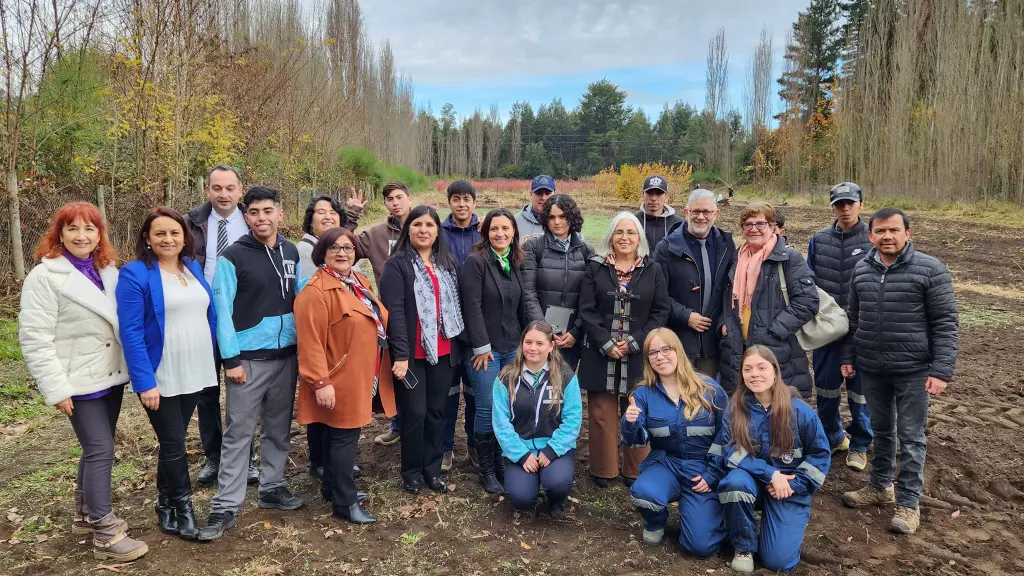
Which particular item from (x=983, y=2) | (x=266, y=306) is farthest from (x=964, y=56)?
(x=266, y=306)

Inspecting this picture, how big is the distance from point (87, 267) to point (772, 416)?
145 inches

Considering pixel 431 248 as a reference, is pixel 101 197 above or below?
above

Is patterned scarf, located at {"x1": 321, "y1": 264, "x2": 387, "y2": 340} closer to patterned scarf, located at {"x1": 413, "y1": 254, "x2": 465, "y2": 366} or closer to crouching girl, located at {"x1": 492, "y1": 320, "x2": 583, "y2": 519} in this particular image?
patterned scarf, located at {"x1": 413, "y1": 254, "x2": 465, "y2": 366}

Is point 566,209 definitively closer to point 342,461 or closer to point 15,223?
point 342,461

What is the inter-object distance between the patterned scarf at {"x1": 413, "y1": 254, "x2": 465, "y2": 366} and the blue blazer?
1396mm

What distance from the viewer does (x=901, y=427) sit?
3.75 meters

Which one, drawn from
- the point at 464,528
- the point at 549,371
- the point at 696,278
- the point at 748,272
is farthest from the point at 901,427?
the point at 464,528

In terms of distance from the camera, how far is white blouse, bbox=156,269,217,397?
3186 mm

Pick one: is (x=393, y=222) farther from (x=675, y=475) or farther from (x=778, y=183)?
(x=778, y=183)

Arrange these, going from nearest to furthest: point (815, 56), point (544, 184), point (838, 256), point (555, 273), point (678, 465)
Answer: point (678, 465) < point (555, 273) < point (838, 256) < point (544, 184) < point (815, 56)

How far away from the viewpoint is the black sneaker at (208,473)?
13.4 feet

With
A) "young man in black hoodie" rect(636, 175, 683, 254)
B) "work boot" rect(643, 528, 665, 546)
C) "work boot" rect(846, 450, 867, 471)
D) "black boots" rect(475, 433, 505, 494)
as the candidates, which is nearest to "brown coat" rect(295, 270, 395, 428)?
"black boots" rect(475, 433, 505, 494)

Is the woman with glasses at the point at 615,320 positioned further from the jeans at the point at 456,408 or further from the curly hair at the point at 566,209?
the jeans at the point at 456,408

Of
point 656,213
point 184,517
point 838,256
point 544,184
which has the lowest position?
point 184,517
